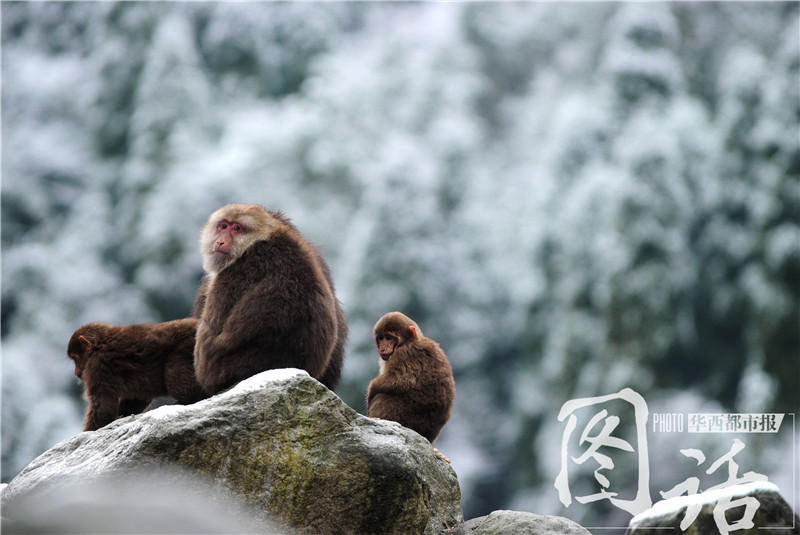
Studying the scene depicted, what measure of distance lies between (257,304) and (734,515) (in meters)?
2.57

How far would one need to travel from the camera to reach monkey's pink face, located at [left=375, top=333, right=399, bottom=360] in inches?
223

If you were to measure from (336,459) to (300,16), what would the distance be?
21.2 metres

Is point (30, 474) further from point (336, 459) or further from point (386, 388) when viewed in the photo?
point (386, 388)

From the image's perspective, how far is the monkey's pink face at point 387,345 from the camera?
5.67m

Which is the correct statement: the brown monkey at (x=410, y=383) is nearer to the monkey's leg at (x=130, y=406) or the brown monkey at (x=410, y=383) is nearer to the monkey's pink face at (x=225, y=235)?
the monkey's pink face at (x=225, y=235)

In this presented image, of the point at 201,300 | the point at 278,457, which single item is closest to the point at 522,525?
the point at 278,457

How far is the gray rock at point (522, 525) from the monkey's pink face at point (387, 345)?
41.4 inches

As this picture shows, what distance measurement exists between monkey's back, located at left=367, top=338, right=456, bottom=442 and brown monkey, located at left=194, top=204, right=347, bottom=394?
37 cm

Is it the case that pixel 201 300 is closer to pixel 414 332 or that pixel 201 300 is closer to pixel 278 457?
pixel 414 332

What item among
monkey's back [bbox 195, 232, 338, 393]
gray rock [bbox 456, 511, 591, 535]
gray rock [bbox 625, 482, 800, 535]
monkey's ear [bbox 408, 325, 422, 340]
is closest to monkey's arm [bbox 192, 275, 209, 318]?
monkey's back [bbox 195, 232, 338, 393]

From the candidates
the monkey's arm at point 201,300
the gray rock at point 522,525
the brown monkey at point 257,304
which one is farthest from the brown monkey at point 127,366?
the gray rock at point 522,525

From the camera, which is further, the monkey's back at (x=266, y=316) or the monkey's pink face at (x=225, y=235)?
the monkey's pink face at (x=225, y=235)

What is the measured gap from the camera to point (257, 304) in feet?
17.1

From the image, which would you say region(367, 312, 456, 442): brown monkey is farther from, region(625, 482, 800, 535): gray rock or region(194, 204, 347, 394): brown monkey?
region(625, 482, 800, 535): gray rock
